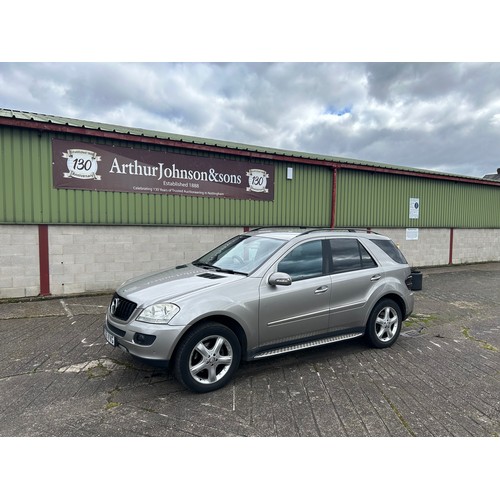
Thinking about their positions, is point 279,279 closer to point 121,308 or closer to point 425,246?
point 121,308

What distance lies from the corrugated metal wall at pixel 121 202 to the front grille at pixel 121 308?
4.74m

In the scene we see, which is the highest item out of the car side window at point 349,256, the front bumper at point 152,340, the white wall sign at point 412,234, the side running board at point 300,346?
the white wall sign at point 412,234

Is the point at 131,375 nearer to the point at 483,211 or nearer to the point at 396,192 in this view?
the point at 396,192

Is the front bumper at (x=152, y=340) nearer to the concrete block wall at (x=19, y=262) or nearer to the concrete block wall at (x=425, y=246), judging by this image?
the concrete block wall at (x=19, y=262)

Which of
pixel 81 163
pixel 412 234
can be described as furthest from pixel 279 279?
pixel 412 234

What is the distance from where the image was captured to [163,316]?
321 cm

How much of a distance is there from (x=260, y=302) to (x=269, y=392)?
0.91 m

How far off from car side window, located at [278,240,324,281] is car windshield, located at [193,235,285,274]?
0.21 metres

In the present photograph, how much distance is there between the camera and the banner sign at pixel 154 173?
7.46 metres

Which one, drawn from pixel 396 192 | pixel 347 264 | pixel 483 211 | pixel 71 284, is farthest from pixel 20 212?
pixel 483 211

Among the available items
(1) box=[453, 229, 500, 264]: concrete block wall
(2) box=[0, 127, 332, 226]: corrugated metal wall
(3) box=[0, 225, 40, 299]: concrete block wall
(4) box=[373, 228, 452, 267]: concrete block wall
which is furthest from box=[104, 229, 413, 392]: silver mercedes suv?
(1) box=[453, 229, 500, 264]: concrete block wall

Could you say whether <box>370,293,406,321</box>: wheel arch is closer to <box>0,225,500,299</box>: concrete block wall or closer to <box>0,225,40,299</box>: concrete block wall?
<box>0,225,500,299</box>: concrete block wall

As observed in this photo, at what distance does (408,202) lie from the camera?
1264cm

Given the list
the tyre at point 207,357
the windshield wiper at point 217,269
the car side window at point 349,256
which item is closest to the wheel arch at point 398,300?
the car side window at point 349,256
